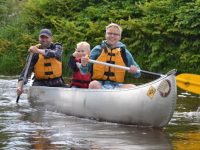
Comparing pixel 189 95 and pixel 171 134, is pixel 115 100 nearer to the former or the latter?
pixel 171 134

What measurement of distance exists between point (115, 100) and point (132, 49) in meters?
7.28

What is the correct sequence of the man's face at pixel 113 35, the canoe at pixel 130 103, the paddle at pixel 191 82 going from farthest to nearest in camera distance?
1. the paddle at pixel 191 82
2. the man's face at pixel 113 35
3. the canoe at pixel 130 103

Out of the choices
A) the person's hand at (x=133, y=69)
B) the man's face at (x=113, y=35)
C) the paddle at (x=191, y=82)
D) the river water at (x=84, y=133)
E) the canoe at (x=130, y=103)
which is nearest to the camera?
the river water at (x=84, y=133)

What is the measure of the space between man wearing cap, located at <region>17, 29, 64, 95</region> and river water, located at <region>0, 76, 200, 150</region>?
455mm

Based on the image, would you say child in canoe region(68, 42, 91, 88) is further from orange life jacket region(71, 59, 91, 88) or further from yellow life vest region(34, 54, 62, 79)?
yellow life vest region(34, 54, 62, 79)

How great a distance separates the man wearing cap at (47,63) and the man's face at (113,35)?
1.18 m

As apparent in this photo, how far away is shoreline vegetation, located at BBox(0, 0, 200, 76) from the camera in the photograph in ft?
41.7

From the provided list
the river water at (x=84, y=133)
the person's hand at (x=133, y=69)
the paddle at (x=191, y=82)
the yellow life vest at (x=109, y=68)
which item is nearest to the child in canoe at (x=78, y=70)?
the yellow life vest at (x=109, y=68)

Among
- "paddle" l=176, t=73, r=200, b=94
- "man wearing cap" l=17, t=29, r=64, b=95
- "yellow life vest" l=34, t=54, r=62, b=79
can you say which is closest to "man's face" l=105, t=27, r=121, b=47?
"paddle" l=176, t=73, r=200, b=94

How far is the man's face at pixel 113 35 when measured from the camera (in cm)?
694

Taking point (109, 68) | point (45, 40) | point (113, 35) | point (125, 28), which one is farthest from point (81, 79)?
point (125, 28)

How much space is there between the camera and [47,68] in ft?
26.8

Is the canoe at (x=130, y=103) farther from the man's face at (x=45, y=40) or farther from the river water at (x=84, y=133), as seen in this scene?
the man's face at (x=45, y=40)

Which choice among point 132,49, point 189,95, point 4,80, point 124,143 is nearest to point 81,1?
point 132,49
